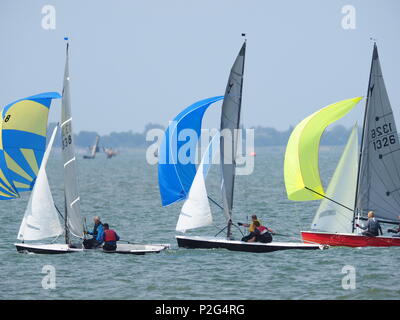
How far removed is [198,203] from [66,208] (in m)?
3.97

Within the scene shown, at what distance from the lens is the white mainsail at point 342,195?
1025 inches

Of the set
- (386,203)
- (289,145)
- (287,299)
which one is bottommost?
(287,299)

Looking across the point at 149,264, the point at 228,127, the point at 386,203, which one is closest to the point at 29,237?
the point at 149,264

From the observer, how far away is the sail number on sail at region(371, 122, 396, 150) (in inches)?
1010

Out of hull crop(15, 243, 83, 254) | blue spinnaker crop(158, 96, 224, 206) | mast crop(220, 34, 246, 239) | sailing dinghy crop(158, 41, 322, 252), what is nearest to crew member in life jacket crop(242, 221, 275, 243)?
sailing dinghy crop(158, 41, 322, 252)

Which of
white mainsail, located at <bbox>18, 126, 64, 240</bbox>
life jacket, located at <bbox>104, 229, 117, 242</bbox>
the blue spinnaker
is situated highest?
→ the blue spinnaker

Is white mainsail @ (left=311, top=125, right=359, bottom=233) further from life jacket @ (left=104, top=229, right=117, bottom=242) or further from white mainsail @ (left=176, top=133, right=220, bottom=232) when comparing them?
life jacket @ (left=104, top=229, right=117, bottom=242)

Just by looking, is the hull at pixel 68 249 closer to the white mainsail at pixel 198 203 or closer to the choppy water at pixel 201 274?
the choppy water at pixel 201 274

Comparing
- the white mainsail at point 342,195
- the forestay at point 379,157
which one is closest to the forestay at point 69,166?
the white mainsail at point 342,195

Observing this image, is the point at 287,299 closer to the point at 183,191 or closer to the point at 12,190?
the point at 183,191

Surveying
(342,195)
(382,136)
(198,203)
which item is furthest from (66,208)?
(382,136)

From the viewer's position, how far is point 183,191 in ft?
86.2

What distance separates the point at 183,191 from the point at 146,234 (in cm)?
508

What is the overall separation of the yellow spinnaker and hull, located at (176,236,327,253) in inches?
58.1
